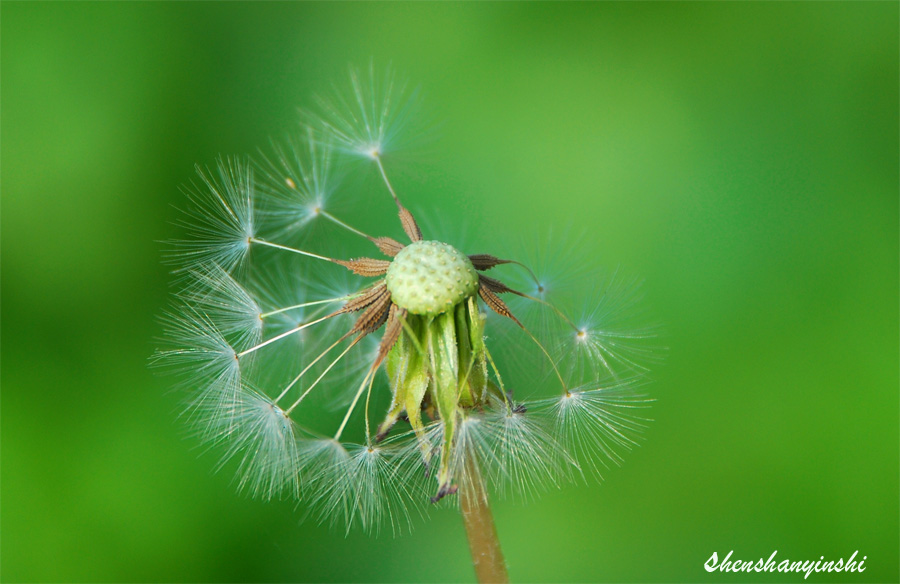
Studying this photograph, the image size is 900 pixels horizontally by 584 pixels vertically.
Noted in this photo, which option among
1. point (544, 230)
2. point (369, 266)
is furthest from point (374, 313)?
point (544, 230)

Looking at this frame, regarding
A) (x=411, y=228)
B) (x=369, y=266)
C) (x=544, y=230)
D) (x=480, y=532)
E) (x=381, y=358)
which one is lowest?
(x=480, y=532)

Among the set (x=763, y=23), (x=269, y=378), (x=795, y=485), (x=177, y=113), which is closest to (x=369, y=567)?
(x=269, y=378)

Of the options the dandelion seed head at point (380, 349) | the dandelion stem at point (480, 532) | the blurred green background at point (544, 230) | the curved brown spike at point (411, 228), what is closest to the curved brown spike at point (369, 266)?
the dandelion seed head at point (380, 349)

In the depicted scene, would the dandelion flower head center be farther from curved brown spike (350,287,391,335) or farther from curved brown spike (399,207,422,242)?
curved brown spike (399,207,422,242)

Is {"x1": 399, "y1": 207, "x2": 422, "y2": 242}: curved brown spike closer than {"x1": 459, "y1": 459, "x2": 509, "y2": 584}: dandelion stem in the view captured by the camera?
No

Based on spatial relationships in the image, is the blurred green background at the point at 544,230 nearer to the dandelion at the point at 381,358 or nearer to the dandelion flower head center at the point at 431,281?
the dandelion at the point at 381,358

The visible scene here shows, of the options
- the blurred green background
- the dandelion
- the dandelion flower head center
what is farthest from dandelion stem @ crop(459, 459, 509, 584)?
the blurred green background

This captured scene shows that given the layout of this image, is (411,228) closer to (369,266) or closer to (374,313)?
(369,266)
